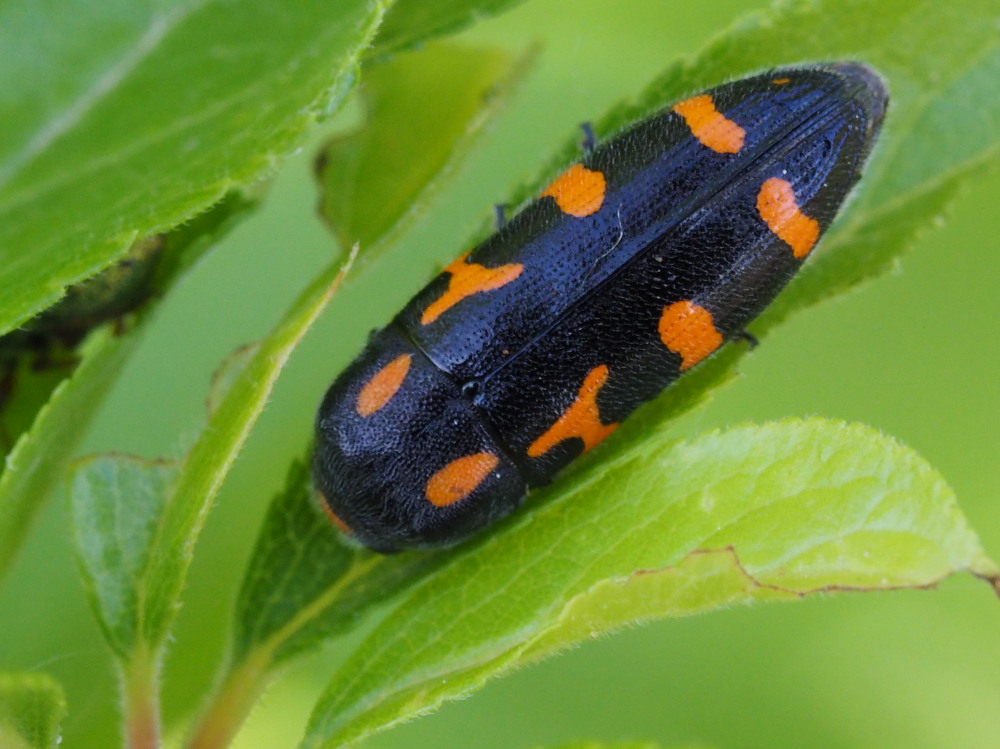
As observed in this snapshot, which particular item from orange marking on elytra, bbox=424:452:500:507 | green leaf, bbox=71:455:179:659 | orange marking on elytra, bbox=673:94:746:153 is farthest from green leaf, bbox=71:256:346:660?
orange marking on elytra, bbox=673:94:746:153

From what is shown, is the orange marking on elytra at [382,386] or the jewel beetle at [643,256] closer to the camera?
the jewel beetle at [643,256]

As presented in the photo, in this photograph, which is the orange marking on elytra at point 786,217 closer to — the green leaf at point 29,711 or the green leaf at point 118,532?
the green leaf at point 118,532

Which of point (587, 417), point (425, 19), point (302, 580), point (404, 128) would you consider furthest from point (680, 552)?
point (404, 128)

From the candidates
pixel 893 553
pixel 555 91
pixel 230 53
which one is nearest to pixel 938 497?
pixel 893 553

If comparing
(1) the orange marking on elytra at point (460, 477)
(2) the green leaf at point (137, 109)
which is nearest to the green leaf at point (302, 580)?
(1) the orange marking on elytra at point (460, 477)

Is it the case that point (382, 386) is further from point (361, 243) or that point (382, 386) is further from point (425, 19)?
point (425, 19)

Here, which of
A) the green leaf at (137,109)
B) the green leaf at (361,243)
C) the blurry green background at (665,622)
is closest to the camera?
the green leaf at (137,109)

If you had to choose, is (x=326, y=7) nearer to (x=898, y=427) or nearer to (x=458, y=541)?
(x=458, y=541)

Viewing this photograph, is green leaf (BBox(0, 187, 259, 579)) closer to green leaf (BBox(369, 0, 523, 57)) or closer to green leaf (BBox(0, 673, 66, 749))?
green leaf (BBox(0, 673, 66, 749))
